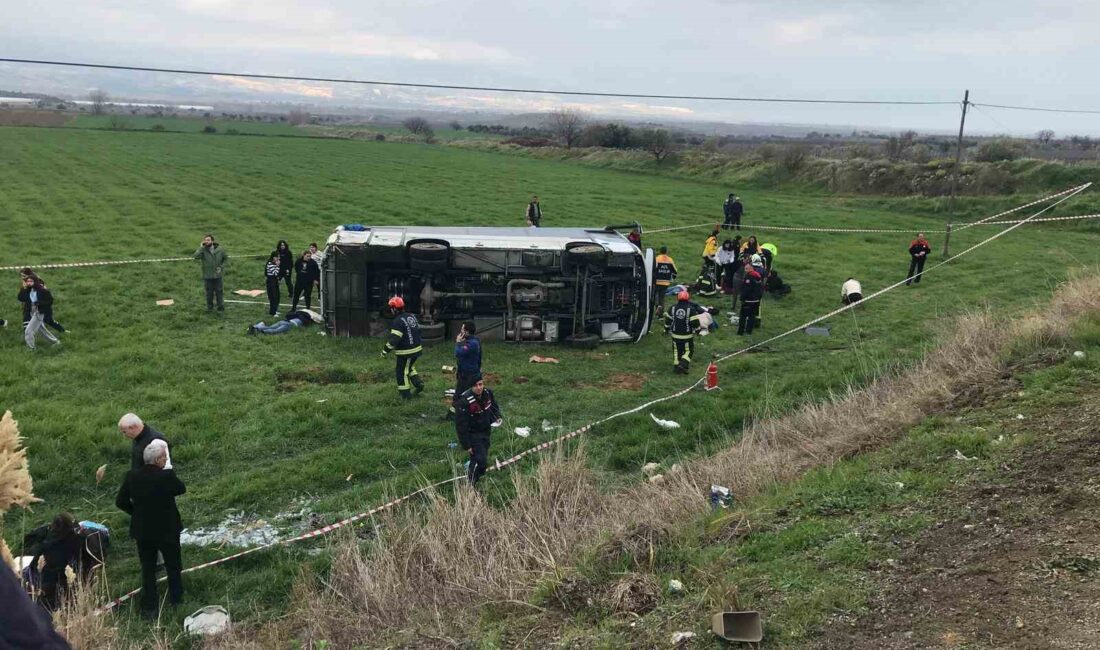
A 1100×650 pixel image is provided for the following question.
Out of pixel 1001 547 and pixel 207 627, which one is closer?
pixel 1001 547

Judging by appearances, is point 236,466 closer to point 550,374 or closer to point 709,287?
point 550,374

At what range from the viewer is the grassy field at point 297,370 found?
897cm

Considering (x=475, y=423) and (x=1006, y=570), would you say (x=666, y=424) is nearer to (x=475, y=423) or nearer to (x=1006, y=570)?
(x=475, y=423)

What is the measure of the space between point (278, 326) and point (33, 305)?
408 cm

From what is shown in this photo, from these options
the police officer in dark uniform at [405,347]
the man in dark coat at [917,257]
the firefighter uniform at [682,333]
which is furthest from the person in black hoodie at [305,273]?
the man in dark coat at [917,257]

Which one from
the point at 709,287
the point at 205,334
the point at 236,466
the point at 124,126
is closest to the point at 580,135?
the point at 124,126

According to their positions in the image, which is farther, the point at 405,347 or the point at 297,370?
the point at 297,370

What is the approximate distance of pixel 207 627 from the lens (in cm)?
634

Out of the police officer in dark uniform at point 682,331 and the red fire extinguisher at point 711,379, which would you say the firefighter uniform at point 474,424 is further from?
the police officer in dark uniform at point 682,331

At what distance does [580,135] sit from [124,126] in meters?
46.0

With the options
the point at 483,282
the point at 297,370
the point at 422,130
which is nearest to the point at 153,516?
the point at 297,370

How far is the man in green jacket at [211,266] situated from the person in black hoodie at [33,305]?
296 centimetres

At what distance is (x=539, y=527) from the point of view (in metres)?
6.81

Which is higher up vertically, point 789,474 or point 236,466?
point 789,474
